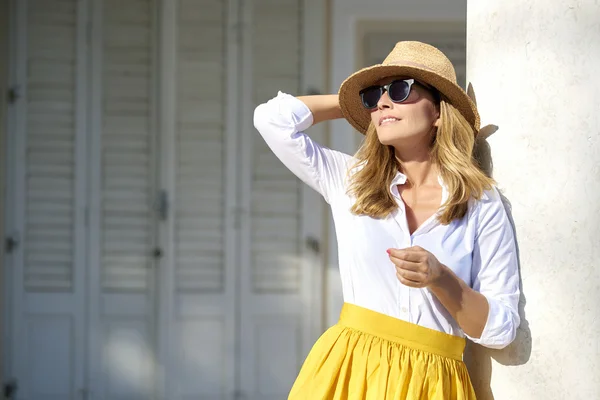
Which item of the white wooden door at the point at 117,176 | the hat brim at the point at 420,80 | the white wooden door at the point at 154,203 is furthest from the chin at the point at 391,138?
the white wooden door at the point at 117,176

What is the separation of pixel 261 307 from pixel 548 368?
3.32m

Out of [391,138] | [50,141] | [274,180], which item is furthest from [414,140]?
[50,141]

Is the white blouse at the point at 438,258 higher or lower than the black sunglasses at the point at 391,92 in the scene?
lower

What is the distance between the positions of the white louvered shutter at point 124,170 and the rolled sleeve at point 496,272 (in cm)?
336

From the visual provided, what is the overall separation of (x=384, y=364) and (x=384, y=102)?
55cm

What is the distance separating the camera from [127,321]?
16.2 ft

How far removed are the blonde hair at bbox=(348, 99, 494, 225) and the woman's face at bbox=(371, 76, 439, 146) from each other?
0.03 m

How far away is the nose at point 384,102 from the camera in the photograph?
6.32 feet

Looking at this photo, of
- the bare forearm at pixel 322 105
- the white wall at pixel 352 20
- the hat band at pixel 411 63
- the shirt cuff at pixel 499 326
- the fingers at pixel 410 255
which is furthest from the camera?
the white wall at pixel 352 20

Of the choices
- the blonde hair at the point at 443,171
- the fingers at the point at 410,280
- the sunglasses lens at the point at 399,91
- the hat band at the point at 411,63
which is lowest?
the fingers at the point at 410,280

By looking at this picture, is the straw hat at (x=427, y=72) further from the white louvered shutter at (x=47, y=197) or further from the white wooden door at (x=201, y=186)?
the white louvered shutter at (x=47, y=197)

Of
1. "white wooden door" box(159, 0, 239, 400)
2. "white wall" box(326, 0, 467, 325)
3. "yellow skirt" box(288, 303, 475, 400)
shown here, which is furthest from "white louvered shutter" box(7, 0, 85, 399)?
"yellow skirt" box(288, 303, 475, 400)

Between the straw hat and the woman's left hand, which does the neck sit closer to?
the straw hat

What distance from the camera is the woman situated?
177 cm
